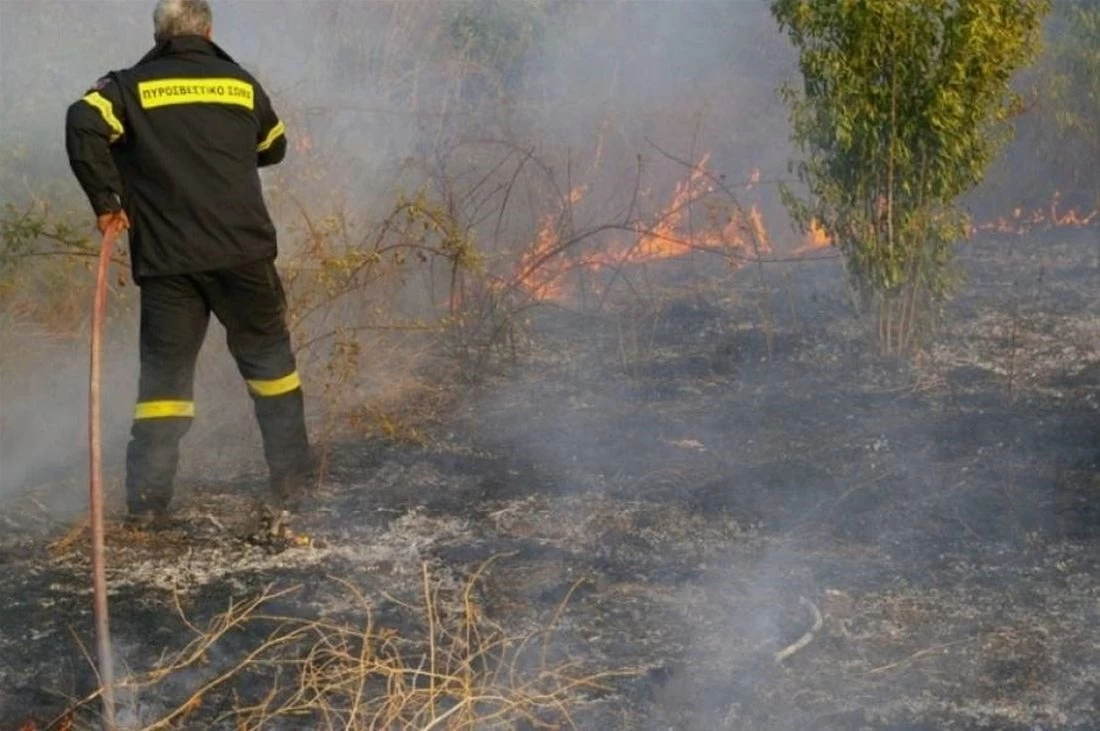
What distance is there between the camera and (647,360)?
25.5 ft

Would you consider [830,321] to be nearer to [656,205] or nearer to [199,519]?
[656,205]

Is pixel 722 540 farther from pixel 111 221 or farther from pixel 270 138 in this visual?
pixel 111 221

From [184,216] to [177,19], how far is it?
708 millimetres

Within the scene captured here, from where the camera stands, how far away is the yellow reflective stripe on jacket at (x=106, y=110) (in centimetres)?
514

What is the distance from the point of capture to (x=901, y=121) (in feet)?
23.4

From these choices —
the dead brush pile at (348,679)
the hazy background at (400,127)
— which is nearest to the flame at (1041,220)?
the hazy background at (400,127)

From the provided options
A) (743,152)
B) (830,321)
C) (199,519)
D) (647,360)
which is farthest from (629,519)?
(743,152)

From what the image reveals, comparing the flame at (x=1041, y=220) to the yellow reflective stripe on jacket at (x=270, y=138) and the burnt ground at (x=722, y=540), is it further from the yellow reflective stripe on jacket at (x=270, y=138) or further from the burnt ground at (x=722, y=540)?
the yellow reflective stripe on jacket at (x=270, y=138)

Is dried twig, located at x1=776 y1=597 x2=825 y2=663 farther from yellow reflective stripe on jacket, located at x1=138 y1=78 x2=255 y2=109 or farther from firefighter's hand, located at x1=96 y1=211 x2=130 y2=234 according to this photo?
yellow reflective stripe on jacket, located at x1=138 y1=78 x2=255 y2=109

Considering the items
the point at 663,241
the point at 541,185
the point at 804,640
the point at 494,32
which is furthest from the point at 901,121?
the point at 494,32

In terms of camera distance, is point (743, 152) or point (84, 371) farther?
point (743, 152)

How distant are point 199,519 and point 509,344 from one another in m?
2.68

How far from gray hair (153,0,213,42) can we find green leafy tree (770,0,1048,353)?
116 inches

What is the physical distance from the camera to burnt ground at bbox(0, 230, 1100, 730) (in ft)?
14.1
